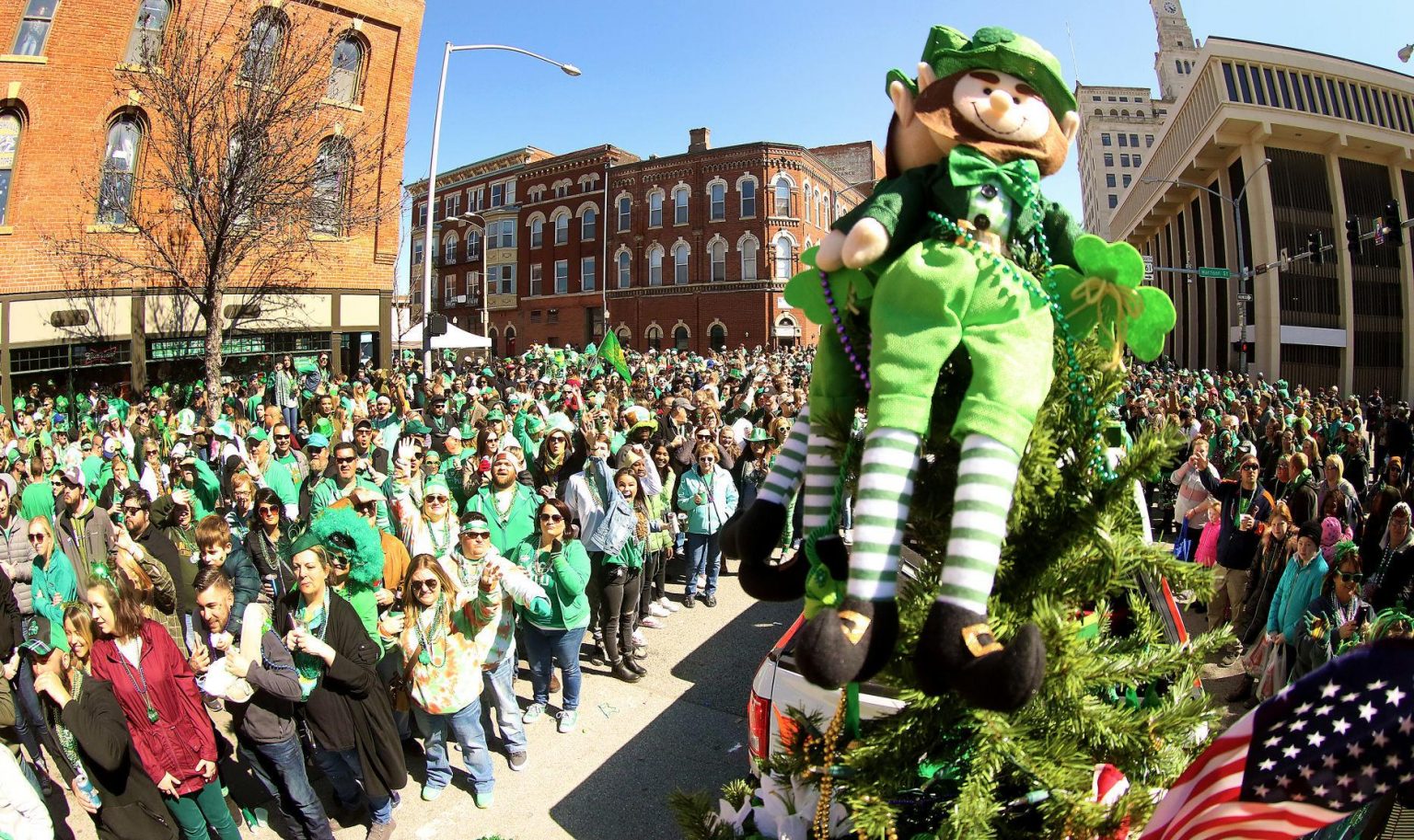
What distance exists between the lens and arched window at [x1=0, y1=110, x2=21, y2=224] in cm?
1806

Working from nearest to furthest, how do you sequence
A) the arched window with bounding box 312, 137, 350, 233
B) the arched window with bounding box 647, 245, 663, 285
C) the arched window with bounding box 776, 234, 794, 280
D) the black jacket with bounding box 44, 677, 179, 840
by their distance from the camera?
the black jacket with bounding box 44, 677, 179, 840
the arched window with bounding box 312, 137, 350, 233
the arched window with bounding box 776, 234, 794, 280
the arched window with bounding box 647, 245, 663, 285

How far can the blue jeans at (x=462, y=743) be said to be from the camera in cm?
518

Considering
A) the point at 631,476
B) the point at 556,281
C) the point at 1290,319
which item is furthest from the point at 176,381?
the point at 1290,319

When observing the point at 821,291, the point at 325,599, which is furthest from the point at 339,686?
the point at 821,291

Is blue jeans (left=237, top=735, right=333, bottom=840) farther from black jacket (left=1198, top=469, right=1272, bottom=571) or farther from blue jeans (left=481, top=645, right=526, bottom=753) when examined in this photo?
black jacket (left=1198, top=469, right=1272, bottom=571)

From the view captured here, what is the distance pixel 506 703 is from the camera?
570 centimetres

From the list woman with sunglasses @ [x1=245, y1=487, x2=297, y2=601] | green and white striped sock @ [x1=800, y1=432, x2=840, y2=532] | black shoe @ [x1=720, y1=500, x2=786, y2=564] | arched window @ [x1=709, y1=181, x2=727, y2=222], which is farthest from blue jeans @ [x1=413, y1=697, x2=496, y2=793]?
arched window @ [x1=709, y1=181, x2=727, y2=222]

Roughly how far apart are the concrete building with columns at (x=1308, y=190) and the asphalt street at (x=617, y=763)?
31.1 metres

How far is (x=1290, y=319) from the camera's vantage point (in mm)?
32844

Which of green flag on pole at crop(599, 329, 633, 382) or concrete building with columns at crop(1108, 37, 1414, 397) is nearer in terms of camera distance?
green flag on pole at crop(599, 329, 633, 382)

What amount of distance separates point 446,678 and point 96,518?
4.25 m

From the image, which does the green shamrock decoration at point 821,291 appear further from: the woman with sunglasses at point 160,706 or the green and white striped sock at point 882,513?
the woman with sunglasses at point 160,706

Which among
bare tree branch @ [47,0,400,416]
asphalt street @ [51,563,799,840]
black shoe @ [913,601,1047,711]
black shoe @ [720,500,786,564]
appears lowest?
asphalt street @ [51,563,799,840]

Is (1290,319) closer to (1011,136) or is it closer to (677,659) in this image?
(677,659)
